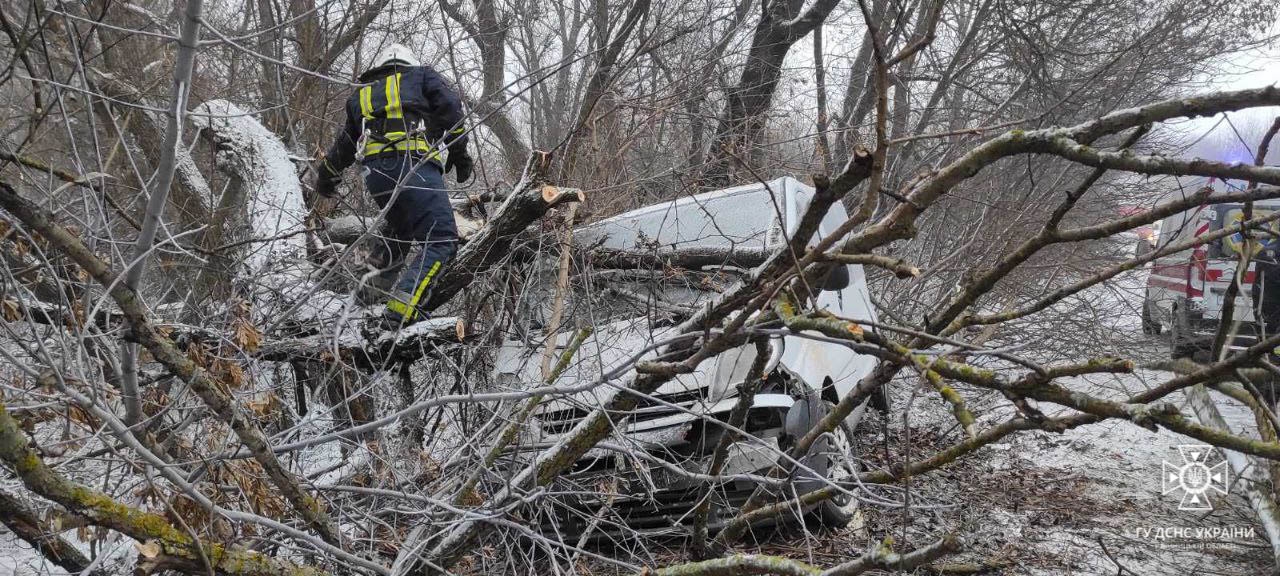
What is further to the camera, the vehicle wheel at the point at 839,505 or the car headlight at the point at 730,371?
the vehicle wheel at the point at 839,505

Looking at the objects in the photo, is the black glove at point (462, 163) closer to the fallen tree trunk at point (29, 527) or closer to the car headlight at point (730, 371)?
the car headlight at point (730, 371)

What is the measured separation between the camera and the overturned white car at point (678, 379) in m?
3.34

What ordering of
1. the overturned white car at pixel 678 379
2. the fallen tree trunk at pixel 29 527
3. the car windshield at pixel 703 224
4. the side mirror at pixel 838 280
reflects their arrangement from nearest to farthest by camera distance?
the fallen tree trunk at pixel 29 527 → the side mirror at pixel 838 280 → the overturned white car at pixel 678 379 → the car windshield at pixel 703 224

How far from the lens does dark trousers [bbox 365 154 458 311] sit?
13.4 feet

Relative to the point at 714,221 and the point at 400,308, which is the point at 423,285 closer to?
the point at 400,308

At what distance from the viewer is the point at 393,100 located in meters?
4.64

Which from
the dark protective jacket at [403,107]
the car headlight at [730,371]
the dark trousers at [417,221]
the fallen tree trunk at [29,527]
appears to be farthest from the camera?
the dark protective jacket at [403,107]

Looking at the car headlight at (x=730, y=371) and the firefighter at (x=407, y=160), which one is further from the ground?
the firefighter at (x=407, y=160)

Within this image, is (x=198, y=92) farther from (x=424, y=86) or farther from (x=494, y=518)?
(x=494, y=518)

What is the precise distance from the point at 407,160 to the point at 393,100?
533 mm

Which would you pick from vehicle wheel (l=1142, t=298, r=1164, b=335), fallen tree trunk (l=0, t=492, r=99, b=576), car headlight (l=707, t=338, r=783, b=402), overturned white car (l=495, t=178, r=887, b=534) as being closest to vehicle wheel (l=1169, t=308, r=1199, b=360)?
vehicle wheel (l=1142, t=298, r=1164, b=335)

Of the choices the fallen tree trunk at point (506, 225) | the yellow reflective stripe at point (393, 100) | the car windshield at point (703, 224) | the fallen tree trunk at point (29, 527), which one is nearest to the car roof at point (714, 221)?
the car windshield at point (703, 224)

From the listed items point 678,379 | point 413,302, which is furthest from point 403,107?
point 678,379

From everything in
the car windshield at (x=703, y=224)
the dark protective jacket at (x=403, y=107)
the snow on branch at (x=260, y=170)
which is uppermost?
the dark protective jacket at (x=403, y=107)
